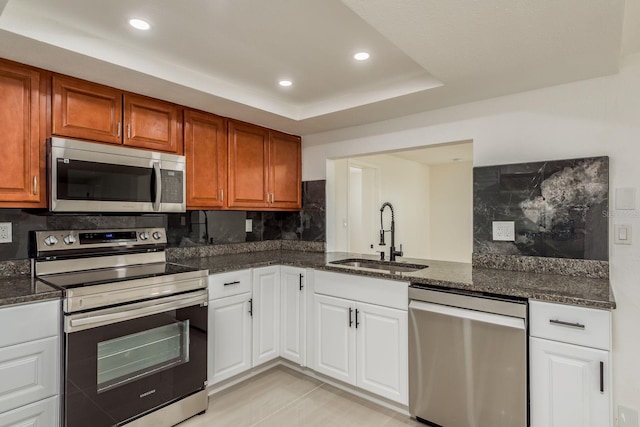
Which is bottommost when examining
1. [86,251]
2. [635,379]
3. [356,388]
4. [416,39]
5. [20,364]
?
[356,388]

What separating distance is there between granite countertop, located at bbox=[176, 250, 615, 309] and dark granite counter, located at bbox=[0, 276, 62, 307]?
2.93ft

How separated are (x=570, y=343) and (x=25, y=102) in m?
3.08

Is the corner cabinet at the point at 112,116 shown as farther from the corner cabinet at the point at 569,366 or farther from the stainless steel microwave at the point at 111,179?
the corner cabinet at the point at 569,366

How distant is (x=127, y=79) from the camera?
2152 millimetres

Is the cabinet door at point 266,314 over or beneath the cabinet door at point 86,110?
beneath

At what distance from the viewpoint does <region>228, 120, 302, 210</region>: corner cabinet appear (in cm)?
306

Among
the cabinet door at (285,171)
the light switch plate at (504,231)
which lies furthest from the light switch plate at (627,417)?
the cabinet door at (285,171)

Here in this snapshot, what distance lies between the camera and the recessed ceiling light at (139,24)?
173 centimetres

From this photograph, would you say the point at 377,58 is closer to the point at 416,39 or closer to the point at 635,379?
the point at 416,39

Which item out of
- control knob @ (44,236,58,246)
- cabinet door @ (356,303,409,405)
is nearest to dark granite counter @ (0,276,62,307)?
control knob @ (44,236,58,246)

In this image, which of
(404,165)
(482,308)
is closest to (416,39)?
(482,308)

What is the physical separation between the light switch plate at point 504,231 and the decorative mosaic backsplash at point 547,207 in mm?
21

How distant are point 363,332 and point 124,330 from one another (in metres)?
1.48

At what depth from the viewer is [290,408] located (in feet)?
7.84
